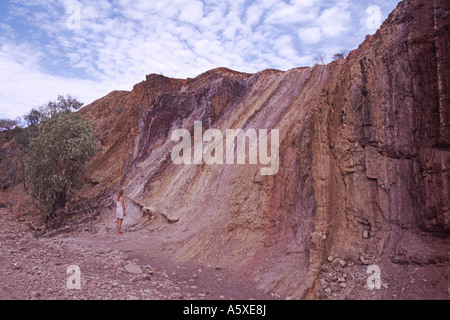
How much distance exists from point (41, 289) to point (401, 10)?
886 cm

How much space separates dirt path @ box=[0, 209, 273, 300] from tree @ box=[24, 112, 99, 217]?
3.86m

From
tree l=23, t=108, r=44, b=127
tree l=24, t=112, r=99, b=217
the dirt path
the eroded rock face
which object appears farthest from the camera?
tree l=23, t=108, r=44, b=127

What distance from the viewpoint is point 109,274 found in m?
6.29

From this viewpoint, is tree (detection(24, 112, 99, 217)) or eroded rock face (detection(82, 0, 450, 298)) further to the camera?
tree (detection(24, 112, 99, 217))

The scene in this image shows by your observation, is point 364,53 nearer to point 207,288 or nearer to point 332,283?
point 332,283

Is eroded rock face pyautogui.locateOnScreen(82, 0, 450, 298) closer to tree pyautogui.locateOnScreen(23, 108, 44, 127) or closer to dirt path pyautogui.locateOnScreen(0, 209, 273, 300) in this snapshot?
dirt path pyautogui.locateOnScreen(0, 209, 273, 300)

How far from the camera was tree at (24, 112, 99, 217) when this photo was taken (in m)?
13.0

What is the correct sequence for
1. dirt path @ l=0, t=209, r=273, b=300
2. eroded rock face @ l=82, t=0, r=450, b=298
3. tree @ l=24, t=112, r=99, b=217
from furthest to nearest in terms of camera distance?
tree @ l=24, t=112, r=99, b=217, eroded rock face @ l=82, t=0, r=450, b=298, dirt path @ l=0, t=209, r=273, b=300

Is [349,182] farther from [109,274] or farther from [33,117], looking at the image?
[33,117]

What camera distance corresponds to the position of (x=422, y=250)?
5.18m

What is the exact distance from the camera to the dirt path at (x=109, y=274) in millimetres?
5152

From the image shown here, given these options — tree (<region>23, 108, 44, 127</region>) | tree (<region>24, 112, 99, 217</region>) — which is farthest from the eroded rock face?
tree (<region>23, 108, 44, 127</region>)

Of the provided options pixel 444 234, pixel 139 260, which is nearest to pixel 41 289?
pixel 139 260

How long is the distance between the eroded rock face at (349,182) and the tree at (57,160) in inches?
199
